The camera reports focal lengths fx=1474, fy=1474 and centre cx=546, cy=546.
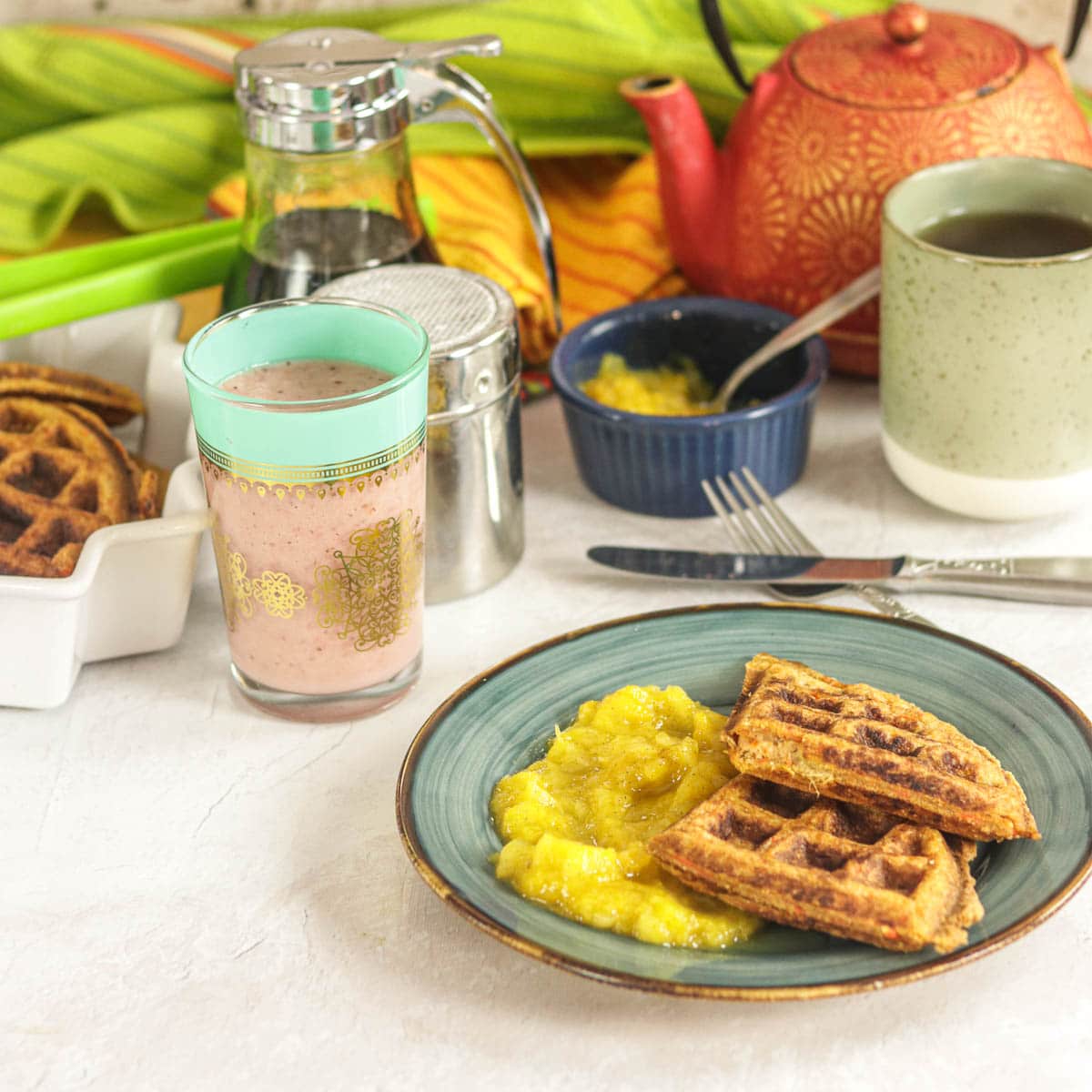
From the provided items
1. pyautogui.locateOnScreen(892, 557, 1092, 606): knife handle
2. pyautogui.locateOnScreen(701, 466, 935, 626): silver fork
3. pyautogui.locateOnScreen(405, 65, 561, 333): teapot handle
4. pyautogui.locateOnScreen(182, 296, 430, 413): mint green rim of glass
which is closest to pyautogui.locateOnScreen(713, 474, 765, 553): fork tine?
pyautogui.locateOnScreen(701, 466, 935, 626): silver fork

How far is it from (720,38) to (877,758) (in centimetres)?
78

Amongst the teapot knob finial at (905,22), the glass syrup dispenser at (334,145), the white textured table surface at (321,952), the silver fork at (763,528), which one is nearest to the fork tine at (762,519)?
the silver fork at (763,528)

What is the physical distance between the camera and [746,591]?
111cm

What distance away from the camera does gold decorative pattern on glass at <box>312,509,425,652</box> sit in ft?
2.97

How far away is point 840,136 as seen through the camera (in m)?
1.25

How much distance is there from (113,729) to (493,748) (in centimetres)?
27

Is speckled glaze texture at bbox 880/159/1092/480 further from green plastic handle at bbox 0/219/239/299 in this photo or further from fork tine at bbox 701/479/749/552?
green plastic handle at bbox 0/219/239/299

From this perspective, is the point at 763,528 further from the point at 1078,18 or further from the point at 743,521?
the point at 1078,18

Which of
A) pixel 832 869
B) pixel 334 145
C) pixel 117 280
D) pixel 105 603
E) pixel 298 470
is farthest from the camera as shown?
pixel 117 280

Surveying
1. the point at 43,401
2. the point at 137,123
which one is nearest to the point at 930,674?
the point at 43,401

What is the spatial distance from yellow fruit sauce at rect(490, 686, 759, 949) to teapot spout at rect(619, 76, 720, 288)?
0.58 m

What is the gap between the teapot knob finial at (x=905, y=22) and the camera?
125 centimetres

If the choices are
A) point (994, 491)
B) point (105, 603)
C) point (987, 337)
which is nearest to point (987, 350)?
point (987, 337)

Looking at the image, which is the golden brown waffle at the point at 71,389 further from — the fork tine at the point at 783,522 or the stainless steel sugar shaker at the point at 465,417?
the fork tine at the point at 783,522
